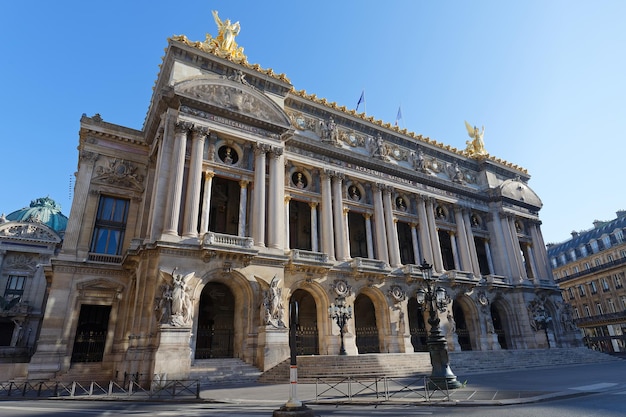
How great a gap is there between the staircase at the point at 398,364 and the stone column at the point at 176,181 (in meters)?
10.1

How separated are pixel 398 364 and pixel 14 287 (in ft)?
149

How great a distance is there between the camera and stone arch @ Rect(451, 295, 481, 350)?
111 feet

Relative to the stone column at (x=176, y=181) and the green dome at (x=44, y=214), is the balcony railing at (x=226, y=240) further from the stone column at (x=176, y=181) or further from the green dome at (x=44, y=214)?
the green dome at (x=44, y=214)

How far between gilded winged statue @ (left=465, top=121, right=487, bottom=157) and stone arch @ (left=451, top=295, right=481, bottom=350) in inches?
720

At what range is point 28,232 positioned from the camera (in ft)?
150

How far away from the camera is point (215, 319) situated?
2600cm

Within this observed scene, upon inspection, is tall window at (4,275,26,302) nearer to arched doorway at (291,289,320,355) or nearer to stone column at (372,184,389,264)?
arched doorway at (291,289,320,355)

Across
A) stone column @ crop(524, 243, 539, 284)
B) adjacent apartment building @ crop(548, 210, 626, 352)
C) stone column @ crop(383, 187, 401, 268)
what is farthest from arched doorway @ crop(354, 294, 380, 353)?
adjacent apartment building @ crop(548, 210, 626, 352)

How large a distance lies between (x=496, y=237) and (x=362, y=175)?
18.2 meters

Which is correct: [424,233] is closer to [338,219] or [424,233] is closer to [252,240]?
[338,219]

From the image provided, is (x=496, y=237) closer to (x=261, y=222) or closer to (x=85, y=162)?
(x=261, y=222)

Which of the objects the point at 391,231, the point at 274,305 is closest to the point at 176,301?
the point at 274,305

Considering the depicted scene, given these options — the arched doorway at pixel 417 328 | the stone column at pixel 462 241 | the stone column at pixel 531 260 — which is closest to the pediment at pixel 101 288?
the arched doorway at pixel 417 328

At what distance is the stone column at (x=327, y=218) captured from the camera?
2877 cm
